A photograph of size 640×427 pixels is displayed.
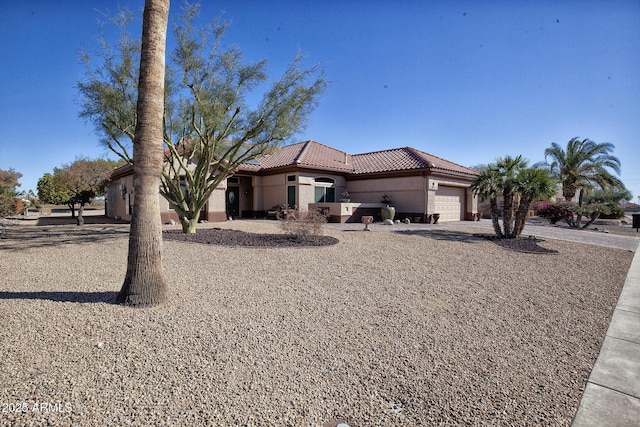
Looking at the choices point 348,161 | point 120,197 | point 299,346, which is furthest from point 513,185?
point 120,197

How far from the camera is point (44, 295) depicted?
5.08 metres

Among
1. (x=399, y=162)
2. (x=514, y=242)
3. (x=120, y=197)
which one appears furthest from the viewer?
(x=120, y=197)

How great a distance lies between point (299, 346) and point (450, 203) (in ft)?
70.1

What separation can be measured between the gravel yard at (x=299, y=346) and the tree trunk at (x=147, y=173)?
360 millimetres

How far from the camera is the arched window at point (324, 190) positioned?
21.9 m

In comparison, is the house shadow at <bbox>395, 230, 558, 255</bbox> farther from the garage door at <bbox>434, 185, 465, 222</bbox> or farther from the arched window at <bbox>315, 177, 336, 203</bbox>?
the arched window at <bbox>315, 177, 336, 203</bbox>

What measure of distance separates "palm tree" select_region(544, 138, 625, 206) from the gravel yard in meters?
25.3

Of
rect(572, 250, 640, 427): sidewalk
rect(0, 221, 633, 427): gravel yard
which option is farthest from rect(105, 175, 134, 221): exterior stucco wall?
rect(572, 250, 640, 427): sidewalk

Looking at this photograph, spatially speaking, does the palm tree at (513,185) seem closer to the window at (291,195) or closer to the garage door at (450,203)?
the garage door at (450,203)

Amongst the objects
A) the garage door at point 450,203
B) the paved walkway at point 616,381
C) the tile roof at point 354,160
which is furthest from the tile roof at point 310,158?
the paved walkway at point 616,381

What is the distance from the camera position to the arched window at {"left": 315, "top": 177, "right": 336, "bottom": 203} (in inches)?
862

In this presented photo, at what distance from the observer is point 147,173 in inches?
179

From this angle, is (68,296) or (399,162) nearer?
(68,296)

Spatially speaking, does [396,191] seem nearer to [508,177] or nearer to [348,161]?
[348,161]
